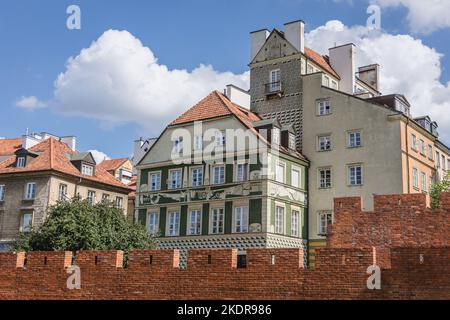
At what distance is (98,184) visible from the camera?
5059cm

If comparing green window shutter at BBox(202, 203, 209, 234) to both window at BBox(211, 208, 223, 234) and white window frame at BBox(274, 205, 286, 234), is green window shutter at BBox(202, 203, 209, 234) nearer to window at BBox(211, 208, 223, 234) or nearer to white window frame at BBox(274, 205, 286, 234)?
window at BBox(211, 208, 223, 234)

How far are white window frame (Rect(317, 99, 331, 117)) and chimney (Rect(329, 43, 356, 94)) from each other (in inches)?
187

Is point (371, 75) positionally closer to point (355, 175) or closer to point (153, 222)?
point (355, 175)

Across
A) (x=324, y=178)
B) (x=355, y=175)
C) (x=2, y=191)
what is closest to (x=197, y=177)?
(x=324, y=178)

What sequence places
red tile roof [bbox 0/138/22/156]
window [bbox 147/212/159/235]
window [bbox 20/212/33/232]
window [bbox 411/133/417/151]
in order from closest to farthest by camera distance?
window [bbox 411/133/417/151]
window [bbox 147/212/159/235]
window [bbox 20/212/33/232]
red tile roof [bbox 0/138/22/156]

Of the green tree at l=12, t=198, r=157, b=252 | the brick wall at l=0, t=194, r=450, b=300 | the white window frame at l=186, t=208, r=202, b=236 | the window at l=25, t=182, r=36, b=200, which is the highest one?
the window at l=25, t=182, r=36, b=200

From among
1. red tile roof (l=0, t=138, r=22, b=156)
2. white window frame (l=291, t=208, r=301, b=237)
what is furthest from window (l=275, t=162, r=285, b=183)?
red tile roof (l=0, t=138, r=22, b=156)

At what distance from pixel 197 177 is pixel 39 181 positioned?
12863 millimetres

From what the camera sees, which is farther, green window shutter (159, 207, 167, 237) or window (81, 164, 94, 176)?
window (81, 164, 94, 176)

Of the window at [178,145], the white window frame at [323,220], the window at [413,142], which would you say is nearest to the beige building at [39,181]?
the window at [178,145]

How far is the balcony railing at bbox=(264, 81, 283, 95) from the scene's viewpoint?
144ft

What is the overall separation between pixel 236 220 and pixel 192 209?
3590mm

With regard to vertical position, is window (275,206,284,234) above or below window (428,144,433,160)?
below
